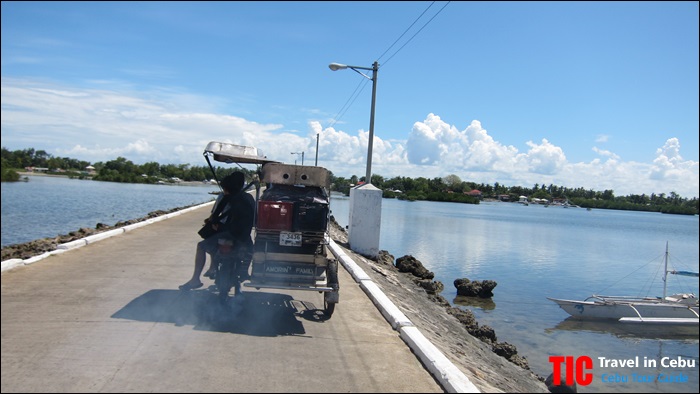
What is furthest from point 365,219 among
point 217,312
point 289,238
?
point 217,312

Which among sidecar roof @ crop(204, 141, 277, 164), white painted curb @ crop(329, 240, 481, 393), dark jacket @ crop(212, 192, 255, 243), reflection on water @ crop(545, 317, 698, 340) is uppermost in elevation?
sidecar roof @ crop(204, 141, 277, 164)

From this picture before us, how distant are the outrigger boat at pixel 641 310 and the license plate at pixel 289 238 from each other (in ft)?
43.2

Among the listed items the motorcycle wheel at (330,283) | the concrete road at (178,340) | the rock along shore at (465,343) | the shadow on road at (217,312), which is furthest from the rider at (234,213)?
the rock along shore at (465,343)

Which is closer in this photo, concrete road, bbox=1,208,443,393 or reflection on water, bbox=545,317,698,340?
concrete road, bbox=1,208,443,393

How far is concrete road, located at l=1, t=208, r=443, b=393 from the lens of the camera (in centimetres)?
495

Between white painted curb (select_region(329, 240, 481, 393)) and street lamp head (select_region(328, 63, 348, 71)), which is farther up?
street lamp head (select_region(328, 63, 348, 71))

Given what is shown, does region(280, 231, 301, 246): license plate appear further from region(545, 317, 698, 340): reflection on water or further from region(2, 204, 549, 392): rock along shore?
region(545, 317, 698, 340): reflection on water

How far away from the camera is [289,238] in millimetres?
7820

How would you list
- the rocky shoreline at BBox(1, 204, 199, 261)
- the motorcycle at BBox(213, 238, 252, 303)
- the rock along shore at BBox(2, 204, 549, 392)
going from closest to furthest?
the rock along shore at BBox(2, 204, 549, 392) → the motorcycle at BBox(213, 238, 252, 303) → the rocky shoreline at BBox(1, 204, 199, 261)

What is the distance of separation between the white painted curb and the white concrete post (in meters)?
5.30

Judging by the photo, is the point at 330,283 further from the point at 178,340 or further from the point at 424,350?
the point at 178,340

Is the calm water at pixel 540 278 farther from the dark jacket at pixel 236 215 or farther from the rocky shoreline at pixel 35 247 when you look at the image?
the dark jacket at pixel 236 215

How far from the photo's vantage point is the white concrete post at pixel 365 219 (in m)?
15.7

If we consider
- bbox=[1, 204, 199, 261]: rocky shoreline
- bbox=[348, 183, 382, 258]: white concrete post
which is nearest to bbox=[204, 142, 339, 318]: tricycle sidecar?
bbox=[1, 204, 199, 261]: rocky shoreline
